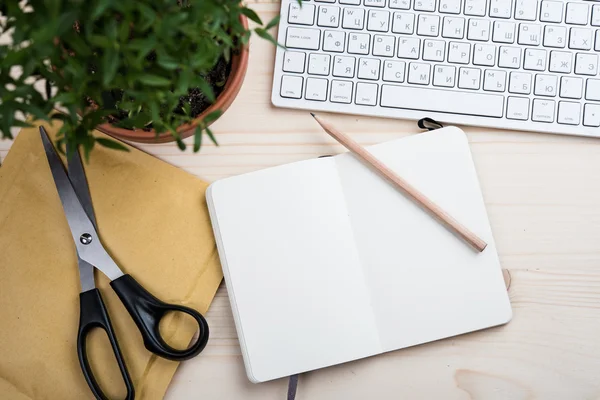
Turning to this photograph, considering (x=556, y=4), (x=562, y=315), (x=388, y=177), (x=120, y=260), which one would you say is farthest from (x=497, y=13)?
(x=120, y=260)

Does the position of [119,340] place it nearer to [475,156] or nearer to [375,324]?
[375,324]

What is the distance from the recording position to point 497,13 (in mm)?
559

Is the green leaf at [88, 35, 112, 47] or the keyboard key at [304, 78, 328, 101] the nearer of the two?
the green leaf at [88, 35, 112, 47]

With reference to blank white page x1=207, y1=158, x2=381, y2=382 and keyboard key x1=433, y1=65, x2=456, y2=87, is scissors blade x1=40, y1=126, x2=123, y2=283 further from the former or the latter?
keyboard key x1=433, y1=65, x2=456, y2=87

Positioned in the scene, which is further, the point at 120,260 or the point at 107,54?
the point at 120,260

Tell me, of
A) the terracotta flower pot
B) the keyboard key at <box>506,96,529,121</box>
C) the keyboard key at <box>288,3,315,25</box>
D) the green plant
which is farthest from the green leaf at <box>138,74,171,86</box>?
the keyboard key at <box>506,96,529,121</box>

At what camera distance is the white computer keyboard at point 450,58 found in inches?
21.9

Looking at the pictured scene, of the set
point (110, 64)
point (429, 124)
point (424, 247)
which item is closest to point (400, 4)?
point (429, 124)

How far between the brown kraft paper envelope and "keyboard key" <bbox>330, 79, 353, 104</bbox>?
0.16 m

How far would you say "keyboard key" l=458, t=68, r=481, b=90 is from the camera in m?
0.56

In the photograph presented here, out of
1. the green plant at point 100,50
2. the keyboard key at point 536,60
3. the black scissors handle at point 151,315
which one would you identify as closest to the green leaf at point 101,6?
the green plant at point 100,50

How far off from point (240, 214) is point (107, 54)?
265 mm

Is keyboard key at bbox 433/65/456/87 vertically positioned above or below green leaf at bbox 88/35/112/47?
below

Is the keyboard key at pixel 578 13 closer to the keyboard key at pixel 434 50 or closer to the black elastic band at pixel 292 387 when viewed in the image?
the keyboard key at pixel 434 50
